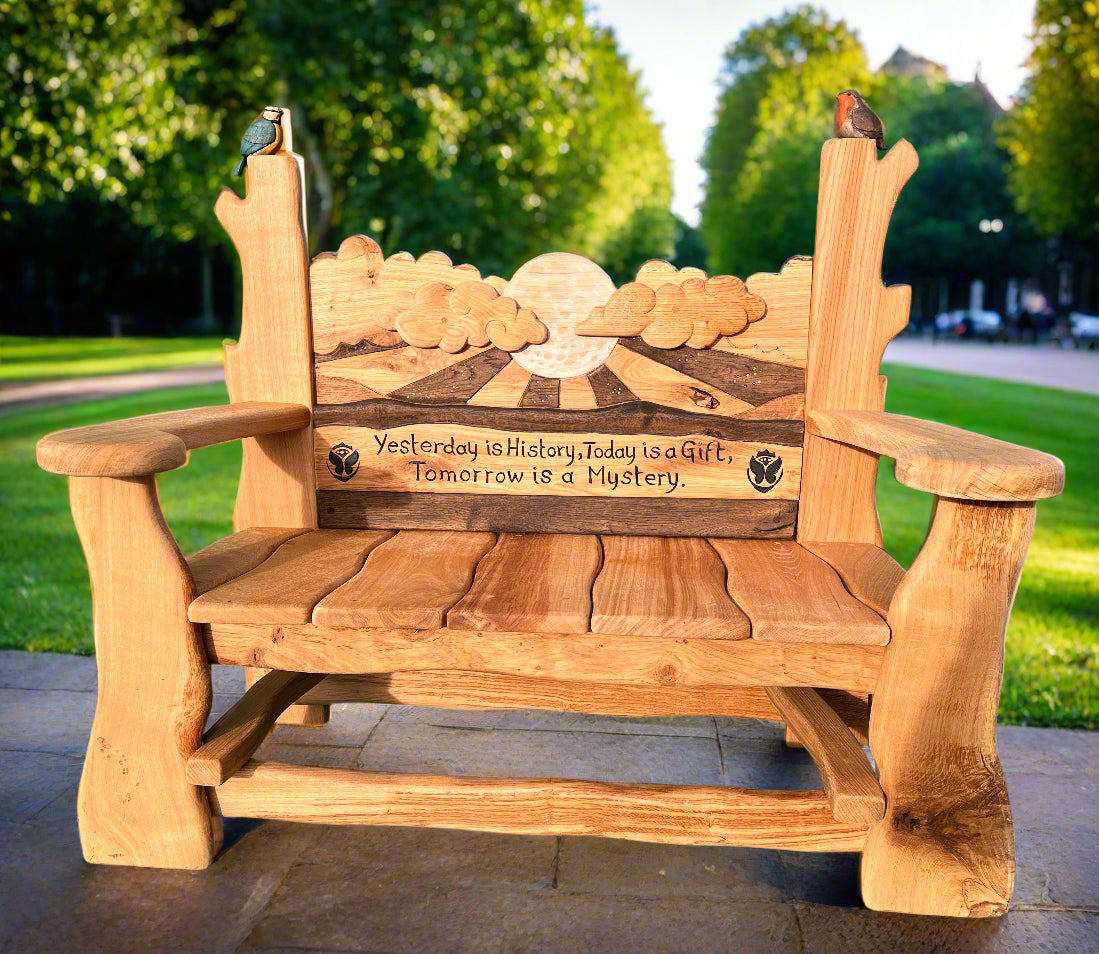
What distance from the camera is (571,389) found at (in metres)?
2.45

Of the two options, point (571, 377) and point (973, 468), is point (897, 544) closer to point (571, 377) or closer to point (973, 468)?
point (571, 377)

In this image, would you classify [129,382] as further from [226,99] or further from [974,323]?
[974,323]

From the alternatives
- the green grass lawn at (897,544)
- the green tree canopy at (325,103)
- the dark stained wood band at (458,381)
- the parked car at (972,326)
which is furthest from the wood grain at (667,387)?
the parked car at (972,326)

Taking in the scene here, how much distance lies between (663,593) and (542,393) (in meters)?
0.74

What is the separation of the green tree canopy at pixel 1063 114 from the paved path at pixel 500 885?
26112 millimetres

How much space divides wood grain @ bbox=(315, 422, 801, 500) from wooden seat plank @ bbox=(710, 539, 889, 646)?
0.74ft

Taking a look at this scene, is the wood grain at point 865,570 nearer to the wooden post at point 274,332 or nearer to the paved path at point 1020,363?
the wooden post at point 274,332

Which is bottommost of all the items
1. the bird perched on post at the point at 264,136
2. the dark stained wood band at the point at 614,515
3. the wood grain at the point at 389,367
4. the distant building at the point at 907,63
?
the dark stained wood band at the point at 614,515

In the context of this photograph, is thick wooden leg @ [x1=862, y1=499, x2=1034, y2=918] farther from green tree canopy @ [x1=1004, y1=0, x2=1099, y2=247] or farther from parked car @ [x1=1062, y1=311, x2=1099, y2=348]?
parked car @ [x1=1062, y1=311, x2=1099, y2=348]

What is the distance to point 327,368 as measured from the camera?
251 cm

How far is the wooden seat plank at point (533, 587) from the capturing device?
1792mm

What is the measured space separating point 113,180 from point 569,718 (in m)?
12.0

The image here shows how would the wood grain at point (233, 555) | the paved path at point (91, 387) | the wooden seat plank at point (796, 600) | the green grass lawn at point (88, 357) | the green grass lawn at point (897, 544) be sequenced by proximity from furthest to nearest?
the green grass lawn at point (88, 357) < the paved path at point (91, 387) < the green grass lawn at point (897, 544) < the wood grain at point (233, 555) < the wooden seat plank at point (796, 600)

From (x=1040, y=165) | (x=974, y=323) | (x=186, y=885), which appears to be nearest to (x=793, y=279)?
(x=186, y=885)
